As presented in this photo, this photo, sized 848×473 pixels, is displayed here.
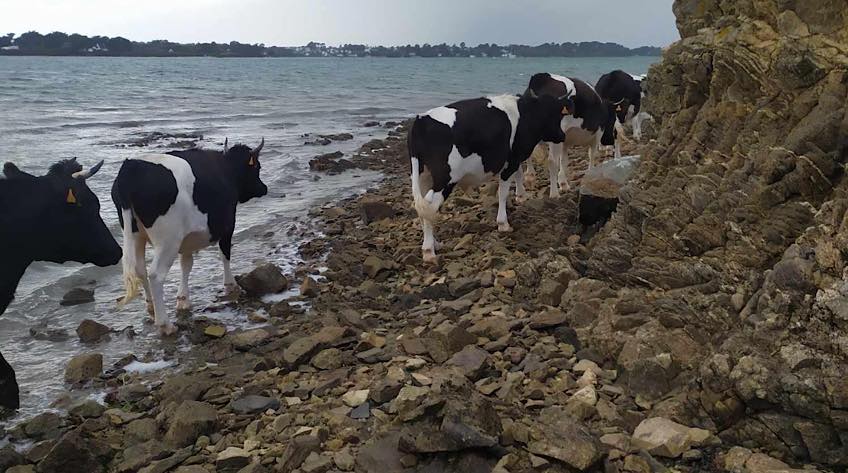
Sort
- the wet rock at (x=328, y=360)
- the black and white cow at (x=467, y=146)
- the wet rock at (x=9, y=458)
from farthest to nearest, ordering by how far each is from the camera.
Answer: the black and white cow at (x=467, y=146) → the wet rock at (x=328, y=360) → the wet rock at (x=9, y=458)

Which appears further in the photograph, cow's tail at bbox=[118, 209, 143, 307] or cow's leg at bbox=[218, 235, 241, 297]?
cow's leg at bbox=[218, 235, 241, 297]

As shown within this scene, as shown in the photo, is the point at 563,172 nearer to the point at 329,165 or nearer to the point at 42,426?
the point at 329,165

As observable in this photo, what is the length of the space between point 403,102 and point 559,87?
3369 centimetres

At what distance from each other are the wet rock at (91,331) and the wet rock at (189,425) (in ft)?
9.86

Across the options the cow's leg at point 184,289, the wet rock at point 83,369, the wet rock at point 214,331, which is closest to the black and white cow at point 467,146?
the wet rock at point 214,331

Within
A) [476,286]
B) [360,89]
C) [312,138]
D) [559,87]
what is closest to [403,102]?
[360,89]

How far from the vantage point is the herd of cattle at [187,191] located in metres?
6.05

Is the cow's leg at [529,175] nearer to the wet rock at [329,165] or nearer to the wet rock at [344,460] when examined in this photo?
the wet rock at [329,165]

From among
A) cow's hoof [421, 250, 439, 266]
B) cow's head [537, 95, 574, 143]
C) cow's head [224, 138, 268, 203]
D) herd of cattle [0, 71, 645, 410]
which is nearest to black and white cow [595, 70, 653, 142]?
herd of cattle [0, 71, 645, 410]

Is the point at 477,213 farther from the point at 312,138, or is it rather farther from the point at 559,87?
the point at 312,138

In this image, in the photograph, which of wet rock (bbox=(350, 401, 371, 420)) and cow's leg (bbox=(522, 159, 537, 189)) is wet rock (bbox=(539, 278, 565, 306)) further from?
cow's leg (bbox=(522, 159, 537, 189))

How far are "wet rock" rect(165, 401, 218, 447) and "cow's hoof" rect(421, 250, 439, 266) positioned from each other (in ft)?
14.0

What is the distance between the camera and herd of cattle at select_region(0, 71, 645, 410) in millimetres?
6055

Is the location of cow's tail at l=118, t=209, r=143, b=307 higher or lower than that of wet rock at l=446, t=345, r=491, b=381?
higher
